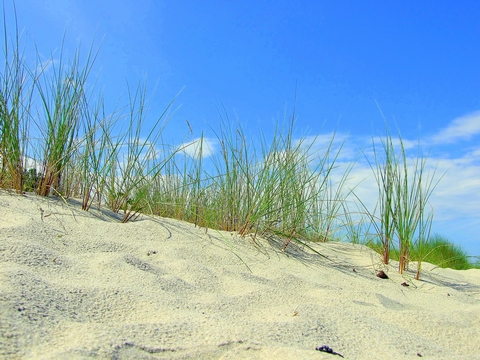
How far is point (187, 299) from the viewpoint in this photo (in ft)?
5.06

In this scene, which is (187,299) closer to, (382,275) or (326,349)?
(326,349)

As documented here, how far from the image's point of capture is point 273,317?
1.47 metres

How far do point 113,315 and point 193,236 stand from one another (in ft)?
4.02

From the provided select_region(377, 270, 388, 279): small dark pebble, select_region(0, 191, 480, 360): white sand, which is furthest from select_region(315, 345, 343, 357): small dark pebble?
select_region(377, 270, 388, 279): small dark pebble

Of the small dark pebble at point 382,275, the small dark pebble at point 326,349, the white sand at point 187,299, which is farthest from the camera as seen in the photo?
the small dark pebble at point 382,275

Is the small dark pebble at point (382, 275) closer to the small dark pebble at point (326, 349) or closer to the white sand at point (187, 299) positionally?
the white sand at point (187, 299)

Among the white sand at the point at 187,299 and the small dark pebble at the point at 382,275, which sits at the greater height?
the small dark pebble at the point at 382,275

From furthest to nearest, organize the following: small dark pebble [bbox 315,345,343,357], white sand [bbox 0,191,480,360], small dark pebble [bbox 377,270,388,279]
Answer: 1. small dark pebble [bbox 377,270,388,279]
2. small dark pebble [bbox 315,345,343,357]
3. white sand [bbox 0,191,480,360]

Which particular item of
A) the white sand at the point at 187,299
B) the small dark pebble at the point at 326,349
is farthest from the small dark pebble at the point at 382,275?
the small dark pebble at the point at 326,349

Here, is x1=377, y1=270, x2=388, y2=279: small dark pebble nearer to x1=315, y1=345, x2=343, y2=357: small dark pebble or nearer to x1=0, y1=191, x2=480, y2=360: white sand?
x1=0, y1=191, x2=480, y2=360: white sand

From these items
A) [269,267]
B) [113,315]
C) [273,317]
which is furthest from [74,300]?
[269,267]

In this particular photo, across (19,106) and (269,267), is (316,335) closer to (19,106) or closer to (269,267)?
(269,267)

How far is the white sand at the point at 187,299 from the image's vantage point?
1.11 meters

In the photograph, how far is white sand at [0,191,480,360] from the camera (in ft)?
3.63
